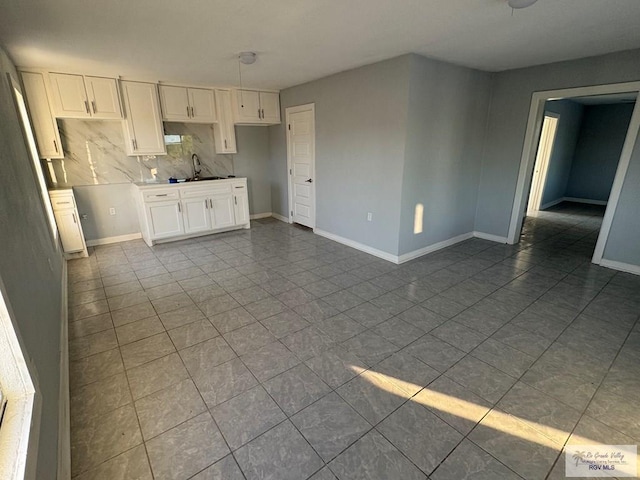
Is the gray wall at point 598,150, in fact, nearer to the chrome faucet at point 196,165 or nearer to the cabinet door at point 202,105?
the cabinet door at point 202,105

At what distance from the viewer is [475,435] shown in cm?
166

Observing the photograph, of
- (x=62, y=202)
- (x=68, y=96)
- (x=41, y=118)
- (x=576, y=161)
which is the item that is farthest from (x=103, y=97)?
(x=576, y=161)

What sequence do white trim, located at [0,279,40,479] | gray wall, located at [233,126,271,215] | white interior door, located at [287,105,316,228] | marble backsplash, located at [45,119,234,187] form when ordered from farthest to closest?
1. gray wall, located at [233,126,271,215]
2. white interior door, located at [287,105,316,228]
3. marble backsplash, located at [45,119,234,187]
4. white trim, located at [0,279,40,479]

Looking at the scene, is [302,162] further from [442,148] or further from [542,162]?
[542,162]

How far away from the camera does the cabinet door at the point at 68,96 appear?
149 inches

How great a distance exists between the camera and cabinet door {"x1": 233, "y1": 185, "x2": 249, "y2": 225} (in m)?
5.32

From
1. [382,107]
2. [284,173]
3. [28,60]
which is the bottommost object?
[284,173]

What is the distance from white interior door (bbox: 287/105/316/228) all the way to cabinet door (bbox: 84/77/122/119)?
252 centimetres

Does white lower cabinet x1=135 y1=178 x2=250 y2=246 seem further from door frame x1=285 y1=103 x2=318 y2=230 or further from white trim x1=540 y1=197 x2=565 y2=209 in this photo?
white trim x1=540 y1=197 x2=565 y2=209

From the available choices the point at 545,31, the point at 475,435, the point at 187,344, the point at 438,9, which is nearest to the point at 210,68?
the point at 438,9

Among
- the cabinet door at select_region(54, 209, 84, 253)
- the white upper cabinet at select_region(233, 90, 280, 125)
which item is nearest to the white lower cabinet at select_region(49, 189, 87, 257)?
the cabinet door at select_region(54, 209, 84, 253)

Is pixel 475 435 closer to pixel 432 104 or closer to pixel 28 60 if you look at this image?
pixel 432 104

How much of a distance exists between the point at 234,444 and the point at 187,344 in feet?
3.37

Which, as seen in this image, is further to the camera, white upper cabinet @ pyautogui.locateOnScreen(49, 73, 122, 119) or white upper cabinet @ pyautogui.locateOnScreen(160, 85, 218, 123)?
white upper cabinet @ pyautogui.locateOnScreen(160, 85, 218, 123)
